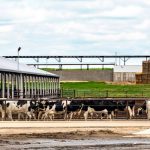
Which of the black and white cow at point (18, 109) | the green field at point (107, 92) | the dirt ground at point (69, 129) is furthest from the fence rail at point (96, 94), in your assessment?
the dirt ground at point (69, 129)

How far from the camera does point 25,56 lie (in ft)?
445

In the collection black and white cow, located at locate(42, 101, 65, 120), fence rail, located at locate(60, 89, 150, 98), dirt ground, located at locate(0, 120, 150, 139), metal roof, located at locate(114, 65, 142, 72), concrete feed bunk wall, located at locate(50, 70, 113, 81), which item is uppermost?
metal roof, located at locate(114, 65, 142, 72)

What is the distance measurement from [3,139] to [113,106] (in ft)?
31.1

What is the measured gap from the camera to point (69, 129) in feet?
98.2

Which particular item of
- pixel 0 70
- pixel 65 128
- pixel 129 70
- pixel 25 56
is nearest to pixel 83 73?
pixel 129 70

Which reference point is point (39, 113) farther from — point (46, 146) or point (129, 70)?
point (129, 70)

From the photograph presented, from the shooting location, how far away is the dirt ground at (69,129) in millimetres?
28453

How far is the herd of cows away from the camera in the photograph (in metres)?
34.4

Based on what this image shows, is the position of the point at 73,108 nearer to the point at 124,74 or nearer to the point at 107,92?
the point at 107,92

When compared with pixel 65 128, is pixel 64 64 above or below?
above

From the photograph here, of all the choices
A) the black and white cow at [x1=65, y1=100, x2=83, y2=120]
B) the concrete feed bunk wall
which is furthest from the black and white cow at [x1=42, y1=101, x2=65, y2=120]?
the concrete feed bunk wall

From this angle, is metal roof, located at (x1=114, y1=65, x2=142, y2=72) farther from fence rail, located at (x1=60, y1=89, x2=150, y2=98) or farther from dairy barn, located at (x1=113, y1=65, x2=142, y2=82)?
fence rail, located at (x1=60, y1=89, x2=150, y2=98)

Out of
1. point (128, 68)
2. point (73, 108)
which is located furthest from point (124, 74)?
point (73, 108)

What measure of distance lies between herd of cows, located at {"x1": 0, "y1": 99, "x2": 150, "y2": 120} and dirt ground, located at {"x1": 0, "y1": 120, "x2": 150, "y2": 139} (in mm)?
1838
